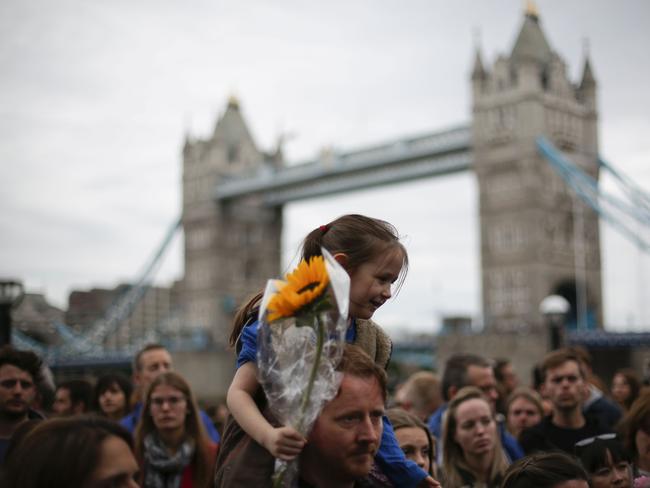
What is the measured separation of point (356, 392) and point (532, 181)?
31.4 m

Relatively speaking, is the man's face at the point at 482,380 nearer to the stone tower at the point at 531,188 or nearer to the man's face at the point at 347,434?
the man's face at the point at 347,434

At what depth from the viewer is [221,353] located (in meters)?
38.1

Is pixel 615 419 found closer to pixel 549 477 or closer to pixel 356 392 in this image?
pixel 549 477

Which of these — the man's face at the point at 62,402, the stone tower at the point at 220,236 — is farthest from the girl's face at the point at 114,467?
the stone tower at the point at 220,236

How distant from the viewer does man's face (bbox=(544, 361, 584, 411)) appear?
4.69 metres

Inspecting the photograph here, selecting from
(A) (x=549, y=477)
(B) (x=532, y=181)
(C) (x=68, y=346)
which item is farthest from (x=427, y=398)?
(C) (x=68, y=346)

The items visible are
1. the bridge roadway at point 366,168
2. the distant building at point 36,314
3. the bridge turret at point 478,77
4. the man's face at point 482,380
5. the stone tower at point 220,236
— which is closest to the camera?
the man's face at point 482,380

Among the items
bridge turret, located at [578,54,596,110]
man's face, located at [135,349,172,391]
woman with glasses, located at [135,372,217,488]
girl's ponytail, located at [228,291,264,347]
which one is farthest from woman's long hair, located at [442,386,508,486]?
bridge turret, located at [578,54,596,110]

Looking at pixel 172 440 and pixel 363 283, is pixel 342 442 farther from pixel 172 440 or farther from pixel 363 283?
pixel 172 440

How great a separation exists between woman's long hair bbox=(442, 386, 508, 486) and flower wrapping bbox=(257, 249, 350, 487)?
2.30 meters

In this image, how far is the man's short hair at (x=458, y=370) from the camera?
5.63 meters

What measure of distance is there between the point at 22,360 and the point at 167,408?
73 centimetres

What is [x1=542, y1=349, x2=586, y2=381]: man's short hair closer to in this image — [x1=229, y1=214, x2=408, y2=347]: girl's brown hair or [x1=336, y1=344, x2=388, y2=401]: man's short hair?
[x1=229, y1=214, x2=408, y2=347]: girl's brown hair

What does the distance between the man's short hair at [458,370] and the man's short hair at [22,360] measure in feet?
8.45
